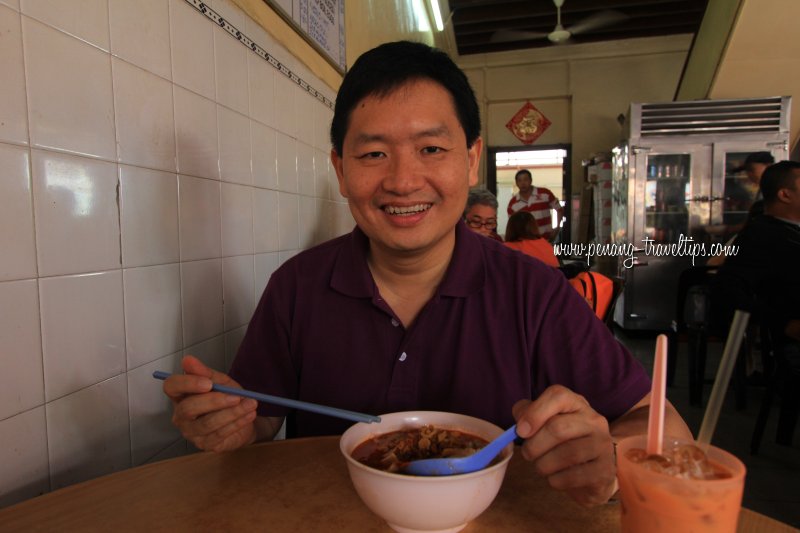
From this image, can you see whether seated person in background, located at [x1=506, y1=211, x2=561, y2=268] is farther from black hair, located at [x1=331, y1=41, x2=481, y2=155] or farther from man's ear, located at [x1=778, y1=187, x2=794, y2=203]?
black hair, located at [x1=331, y1=41, x2=481, y2=155]

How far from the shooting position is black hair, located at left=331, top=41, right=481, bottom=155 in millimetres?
1140

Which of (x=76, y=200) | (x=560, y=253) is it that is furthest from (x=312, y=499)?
(x=560, y=253)

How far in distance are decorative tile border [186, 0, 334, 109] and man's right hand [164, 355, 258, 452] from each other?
3.52ft

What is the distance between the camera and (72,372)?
1.02 meters

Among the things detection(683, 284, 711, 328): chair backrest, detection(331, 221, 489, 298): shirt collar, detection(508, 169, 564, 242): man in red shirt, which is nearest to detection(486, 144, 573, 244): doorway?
detection(508, 169, 564, 242): man in red shirt

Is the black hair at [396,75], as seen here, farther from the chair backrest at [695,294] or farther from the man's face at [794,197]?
the chair backrest at [695,294]

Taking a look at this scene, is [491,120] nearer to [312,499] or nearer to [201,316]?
[201,316]

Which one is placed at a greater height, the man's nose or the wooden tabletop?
the man's nose

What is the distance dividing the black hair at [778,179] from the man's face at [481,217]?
1707 millimetres

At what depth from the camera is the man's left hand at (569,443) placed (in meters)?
0.72

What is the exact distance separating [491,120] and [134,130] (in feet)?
24.8

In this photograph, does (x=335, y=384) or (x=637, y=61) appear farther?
(x=637, y=61)

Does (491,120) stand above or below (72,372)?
above

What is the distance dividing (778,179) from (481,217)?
1.82 meters
